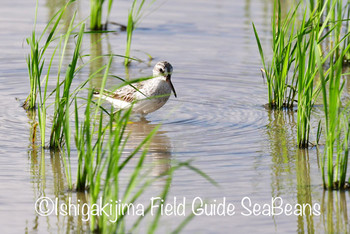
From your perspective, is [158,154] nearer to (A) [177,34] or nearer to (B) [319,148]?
(B) [319,148]

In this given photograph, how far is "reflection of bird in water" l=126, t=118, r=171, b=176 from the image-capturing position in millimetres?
7359

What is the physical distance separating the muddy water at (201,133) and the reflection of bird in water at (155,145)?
0.02m

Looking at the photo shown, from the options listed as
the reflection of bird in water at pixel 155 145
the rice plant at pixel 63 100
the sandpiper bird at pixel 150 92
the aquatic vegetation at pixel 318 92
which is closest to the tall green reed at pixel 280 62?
the aquatic vegetation at pixel 318 92

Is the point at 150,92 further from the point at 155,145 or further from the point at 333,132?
the point at 333,132

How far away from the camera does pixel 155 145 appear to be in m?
8.10

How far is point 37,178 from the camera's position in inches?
261

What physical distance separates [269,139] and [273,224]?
2602 millimetres

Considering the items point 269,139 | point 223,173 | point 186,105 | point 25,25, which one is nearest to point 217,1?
point 25,25

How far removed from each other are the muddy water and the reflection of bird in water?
0.02 metres

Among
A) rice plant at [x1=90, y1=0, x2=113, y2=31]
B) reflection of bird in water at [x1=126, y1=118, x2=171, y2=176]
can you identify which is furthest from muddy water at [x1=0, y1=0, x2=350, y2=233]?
rice plant at [x1=90, y1=0, x2=113, y2=31]

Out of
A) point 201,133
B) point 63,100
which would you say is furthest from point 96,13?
point 63,100

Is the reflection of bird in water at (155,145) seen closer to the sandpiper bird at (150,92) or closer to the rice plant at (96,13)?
the sandpiper bird at (150,92)

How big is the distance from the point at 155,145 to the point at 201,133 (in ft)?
2.04

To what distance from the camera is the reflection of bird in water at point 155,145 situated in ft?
24.1
